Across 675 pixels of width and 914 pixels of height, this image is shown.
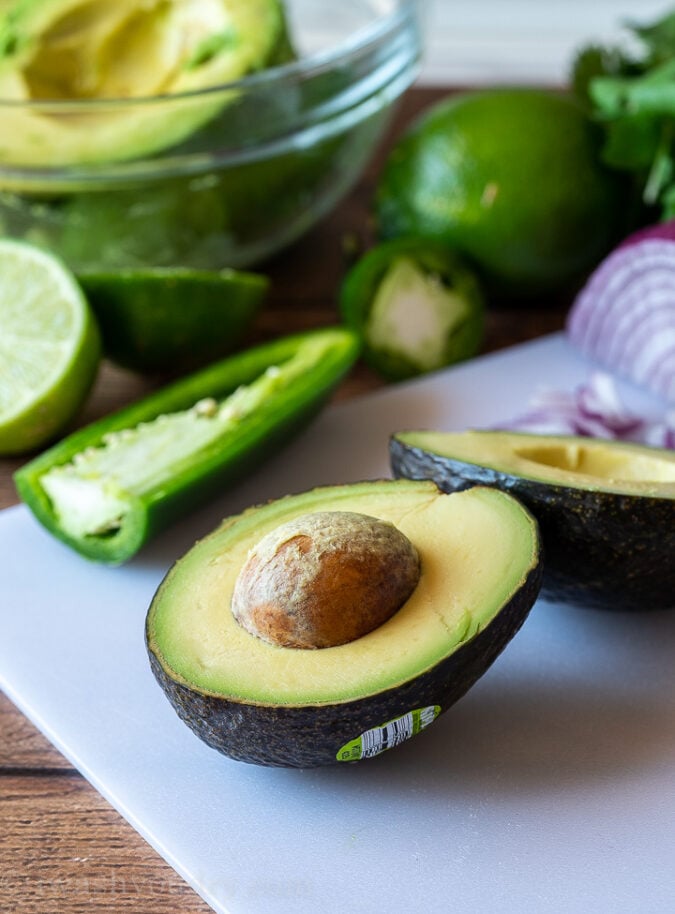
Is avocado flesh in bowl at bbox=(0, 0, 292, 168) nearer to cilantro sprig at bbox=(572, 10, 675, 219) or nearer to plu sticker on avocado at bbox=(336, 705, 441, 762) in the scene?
cilantro sprig at bbox=(572, 10, 675, 219)

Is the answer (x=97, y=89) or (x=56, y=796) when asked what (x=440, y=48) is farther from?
(x=56, y=796)

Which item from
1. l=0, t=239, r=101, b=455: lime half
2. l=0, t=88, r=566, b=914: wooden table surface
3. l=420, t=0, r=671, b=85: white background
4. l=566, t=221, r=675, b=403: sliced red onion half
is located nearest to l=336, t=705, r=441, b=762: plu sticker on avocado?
l=0, t=88, r=566, b=914: wooden table surface

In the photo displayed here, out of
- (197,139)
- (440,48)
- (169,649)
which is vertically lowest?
(440,48)

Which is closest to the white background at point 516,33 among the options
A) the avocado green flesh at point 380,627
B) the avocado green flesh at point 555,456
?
the avocado green flesh at point 555,456

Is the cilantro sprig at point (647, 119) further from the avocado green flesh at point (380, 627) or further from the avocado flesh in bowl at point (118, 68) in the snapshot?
the avocado green flesh at point (380, 627)

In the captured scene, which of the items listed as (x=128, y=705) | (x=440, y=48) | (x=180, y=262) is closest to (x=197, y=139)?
(x=180, y=262)

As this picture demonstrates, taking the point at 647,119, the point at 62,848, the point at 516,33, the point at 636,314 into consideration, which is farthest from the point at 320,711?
the point at 516,33

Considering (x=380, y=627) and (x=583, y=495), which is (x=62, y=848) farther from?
(x=583, y=495)
